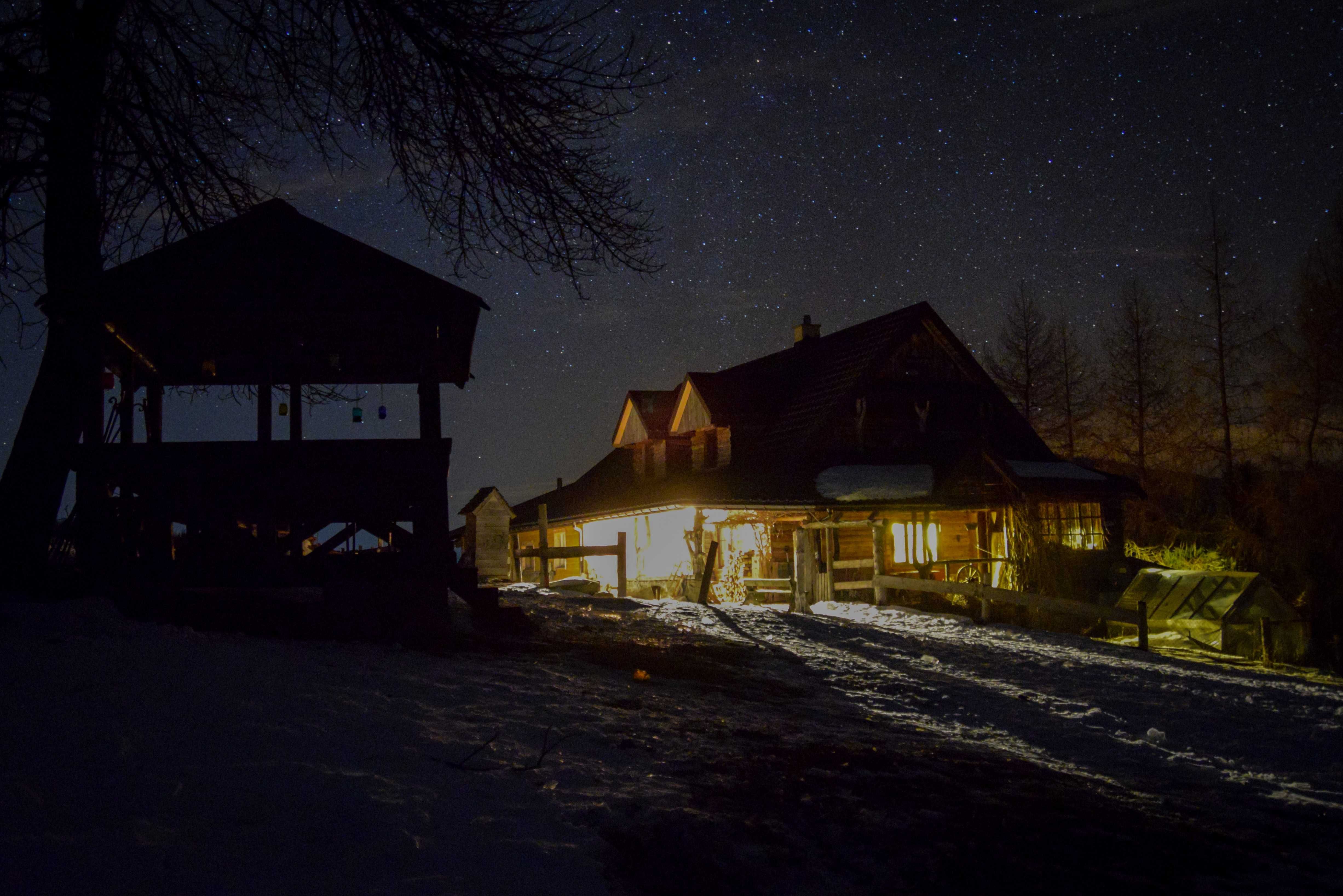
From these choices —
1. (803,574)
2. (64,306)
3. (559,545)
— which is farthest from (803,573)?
(559,545)

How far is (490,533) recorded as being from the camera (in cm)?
3559

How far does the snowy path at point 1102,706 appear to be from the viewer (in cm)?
645

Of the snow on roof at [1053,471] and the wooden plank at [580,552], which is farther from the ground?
the snow on roof at [1053,471]

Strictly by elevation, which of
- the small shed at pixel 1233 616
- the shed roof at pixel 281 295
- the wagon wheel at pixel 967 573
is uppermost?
the shed roof at pixel 281 295

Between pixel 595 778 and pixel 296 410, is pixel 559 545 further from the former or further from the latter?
pixel 595 778

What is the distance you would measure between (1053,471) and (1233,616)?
899 centimetres

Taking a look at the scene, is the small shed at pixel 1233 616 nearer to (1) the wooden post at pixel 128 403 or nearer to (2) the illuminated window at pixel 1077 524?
(2) the illuminated window at pixel 1077 524

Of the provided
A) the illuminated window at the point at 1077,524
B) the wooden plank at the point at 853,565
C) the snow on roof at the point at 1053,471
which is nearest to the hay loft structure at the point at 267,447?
the wooden plank at the point at 853,565

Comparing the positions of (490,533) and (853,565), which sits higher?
(490,533)

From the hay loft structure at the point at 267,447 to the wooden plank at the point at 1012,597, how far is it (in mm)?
9697

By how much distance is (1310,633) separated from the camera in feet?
63.7

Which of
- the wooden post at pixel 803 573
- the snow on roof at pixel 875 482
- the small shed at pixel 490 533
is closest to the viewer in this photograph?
the wooden post at pixel 803 573

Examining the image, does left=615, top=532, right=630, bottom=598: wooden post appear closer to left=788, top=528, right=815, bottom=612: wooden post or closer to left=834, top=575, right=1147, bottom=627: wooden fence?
left=788, top=528, right=815, bottom=612: wooden post

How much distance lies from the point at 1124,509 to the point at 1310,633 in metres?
10.3
